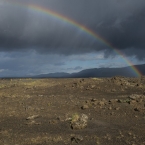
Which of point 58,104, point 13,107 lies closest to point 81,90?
point 58,104

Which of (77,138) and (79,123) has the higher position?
(79,123)

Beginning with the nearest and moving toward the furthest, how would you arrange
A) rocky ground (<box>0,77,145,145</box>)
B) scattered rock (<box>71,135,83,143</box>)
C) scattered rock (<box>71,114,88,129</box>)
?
scattered rock (<box>71,135,83,143</box>)
rocky ground (<box>0,77,145,145</box>)
scattered rock (<box>71,114,88,129</box>)

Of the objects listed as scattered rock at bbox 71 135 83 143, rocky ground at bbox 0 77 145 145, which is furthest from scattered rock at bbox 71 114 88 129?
scattered rock at bbox 71 135 83 143

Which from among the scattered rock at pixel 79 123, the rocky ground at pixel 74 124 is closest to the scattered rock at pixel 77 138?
the rocky ground at pixel 74 124

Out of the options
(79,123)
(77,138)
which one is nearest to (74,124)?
(79,123)

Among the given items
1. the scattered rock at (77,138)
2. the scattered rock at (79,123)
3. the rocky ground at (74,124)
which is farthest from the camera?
the scattered rock at (79,123)

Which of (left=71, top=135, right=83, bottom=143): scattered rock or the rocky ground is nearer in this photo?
(left=71, top=135, right=83, bottom=143): scattered rock

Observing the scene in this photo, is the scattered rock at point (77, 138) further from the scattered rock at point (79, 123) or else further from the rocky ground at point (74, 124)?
the scattered rock at point (79, 123)

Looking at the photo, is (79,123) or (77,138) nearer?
(77,138)

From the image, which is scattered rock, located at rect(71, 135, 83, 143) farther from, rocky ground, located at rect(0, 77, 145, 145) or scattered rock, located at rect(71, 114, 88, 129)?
scattered rock, located at rect(71, 114, 88, 129)

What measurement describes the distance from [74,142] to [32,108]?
9708 millimetres

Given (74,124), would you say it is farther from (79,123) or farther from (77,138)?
(77,138)

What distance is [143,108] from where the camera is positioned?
1872cm

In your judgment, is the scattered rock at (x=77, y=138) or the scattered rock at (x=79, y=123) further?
the scattered rock at (x=79, y=123)
